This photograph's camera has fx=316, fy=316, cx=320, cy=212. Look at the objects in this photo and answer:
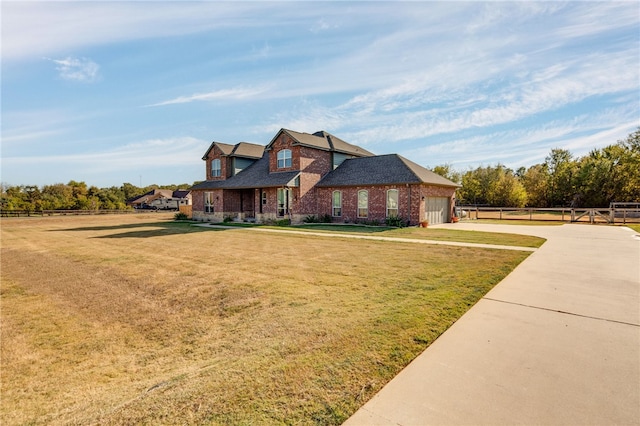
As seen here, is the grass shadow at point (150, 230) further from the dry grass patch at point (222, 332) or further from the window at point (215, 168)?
the dry grass patch at point (222, 332)

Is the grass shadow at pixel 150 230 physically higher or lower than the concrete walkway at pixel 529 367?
higher

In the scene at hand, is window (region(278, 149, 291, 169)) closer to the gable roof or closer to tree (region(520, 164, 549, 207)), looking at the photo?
the gable roof

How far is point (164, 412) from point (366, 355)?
2278 mm

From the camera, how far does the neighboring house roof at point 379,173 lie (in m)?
21.6

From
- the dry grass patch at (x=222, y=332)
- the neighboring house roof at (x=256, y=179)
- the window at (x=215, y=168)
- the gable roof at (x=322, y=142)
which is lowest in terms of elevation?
the dry grass patch at (x=222, y=332)

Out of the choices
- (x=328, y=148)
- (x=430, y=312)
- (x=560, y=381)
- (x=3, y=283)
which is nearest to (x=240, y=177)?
(x=328, y=148)

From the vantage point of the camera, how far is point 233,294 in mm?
7000

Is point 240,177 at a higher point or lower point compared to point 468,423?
higher

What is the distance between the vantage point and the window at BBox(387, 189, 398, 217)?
70.9 feet

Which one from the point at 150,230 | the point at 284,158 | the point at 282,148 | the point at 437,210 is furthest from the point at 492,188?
the point at 150,230

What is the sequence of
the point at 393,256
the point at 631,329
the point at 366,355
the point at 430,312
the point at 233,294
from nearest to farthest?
the point at 366,355 → the point at 631,329 → the point at 430,312 → the point at 233,294 → the point at 393,256

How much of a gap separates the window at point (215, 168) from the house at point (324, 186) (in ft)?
1.27

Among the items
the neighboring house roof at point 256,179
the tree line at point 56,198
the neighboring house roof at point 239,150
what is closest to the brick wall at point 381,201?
the neighboring house roof at point 256,179

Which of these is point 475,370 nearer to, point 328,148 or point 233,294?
point 233,294
